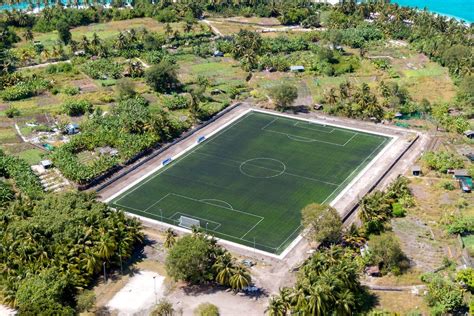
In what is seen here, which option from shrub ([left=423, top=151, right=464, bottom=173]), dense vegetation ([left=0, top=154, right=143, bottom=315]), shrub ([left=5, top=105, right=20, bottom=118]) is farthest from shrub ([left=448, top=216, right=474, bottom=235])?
shrub ([left=5, top=105, right=20, bottom=118])

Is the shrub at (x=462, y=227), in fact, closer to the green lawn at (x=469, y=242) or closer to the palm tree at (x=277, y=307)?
the green lawn at (x=469, y=242)

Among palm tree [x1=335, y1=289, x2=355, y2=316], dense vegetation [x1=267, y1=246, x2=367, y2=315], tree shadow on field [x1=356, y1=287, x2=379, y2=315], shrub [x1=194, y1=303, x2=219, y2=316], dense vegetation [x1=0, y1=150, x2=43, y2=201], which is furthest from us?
dense vegetation [x1=0, y1=150, x2=43, y2=201]

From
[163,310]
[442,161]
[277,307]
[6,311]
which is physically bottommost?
[6,311]

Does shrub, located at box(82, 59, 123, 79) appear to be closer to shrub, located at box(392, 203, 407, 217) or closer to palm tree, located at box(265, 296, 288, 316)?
shrub, located at box(392, 203, 407, 217)

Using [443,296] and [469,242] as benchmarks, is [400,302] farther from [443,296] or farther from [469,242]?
[469,242]

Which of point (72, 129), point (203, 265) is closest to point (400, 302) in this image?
point (203, 265)

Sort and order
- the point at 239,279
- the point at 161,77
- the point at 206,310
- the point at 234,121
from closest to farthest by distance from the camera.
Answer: the point at 206,310
the point at 239,279
the point at 234,121
the point at 161,77

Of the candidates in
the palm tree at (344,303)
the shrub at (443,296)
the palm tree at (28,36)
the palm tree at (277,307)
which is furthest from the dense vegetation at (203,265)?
the palm tree at (28,36)
